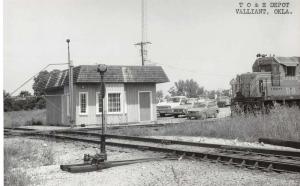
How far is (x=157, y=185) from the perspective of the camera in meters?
6.81

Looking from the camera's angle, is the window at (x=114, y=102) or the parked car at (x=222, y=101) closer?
the window at (x=114, y=102)

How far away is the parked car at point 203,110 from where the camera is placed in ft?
98.9

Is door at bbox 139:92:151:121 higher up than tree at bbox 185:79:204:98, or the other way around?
tree at bbox 185:79:204:98

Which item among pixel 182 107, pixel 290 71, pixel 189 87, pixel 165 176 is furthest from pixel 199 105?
pixel 189 87

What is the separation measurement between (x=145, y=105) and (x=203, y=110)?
17.2ft

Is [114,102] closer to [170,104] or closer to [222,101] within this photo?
[170,104]

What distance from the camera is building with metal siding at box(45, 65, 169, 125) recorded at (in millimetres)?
26000

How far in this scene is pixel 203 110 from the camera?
30.5m

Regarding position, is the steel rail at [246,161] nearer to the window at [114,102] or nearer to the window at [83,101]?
the window at [114,102]

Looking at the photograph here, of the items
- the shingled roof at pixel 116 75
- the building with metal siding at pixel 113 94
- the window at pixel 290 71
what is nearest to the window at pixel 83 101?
the building with metal siding at pixel 113 94

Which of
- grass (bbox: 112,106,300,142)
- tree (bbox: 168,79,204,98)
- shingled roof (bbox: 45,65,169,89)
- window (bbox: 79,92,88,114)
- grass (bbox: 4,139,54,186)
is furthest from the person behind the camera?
tree (bbox: 168,79,204,98)

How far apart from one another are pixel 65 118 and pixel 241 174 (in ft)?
68.7

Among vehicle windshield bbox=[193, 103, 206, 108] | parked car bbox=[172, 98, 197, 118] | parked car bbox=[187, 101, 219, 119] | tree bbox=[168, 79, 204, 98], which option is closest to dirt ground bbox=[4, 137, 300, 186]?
parked car bbox=[187, 101, 219, 119]

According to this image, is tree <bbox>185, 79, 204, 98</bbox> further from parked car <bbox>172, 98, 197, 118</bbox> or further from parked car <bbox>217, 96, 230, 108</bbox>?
parked car <bbox>172, 98, 197, 118</bbox>
